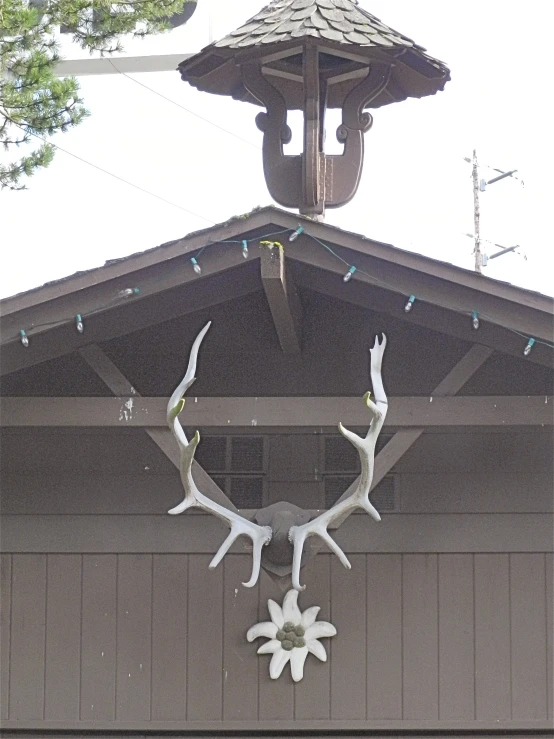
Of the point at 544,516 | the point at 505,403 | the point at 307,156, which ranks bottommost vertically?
the point at 544,516

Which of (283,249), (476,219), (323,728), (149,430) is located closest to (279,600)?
(323,728)

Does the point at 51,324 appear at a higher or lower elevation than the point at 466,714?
higher

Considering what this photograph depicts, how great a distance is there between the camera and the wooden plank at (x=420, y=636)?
7.75m

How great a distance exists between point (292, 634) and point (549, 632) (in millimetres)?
1421

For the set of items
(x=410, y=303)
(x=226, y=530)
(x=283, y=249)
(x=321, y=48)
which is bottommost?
(x=226, y=530)

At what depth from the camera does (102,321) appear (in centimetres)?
755

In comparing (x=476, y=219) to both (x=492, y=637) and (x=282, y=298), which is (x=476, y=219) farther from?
(x=282, y=298)

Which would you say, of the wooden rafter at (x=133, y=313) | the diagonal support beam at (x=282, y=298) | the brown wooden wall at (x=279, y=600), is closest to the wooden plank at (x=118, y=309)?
the wooden rafter at (x=133, y=313)

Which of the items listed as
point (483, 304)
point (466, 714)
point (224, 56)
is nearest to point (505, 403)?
point (483, 304)

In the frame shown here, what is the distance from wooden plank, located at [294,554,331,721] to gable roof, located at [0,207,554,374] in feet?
5.00

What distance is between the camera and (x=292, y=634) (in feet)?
25.6

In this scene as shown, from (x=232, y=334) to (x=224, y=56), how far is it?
2.02 metres

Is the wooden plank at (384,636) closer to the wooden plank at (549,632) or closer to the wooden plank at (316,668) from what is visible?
the wooden plank at (316,668)

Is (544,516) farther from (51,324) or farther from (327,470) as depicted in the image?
(51,324)
